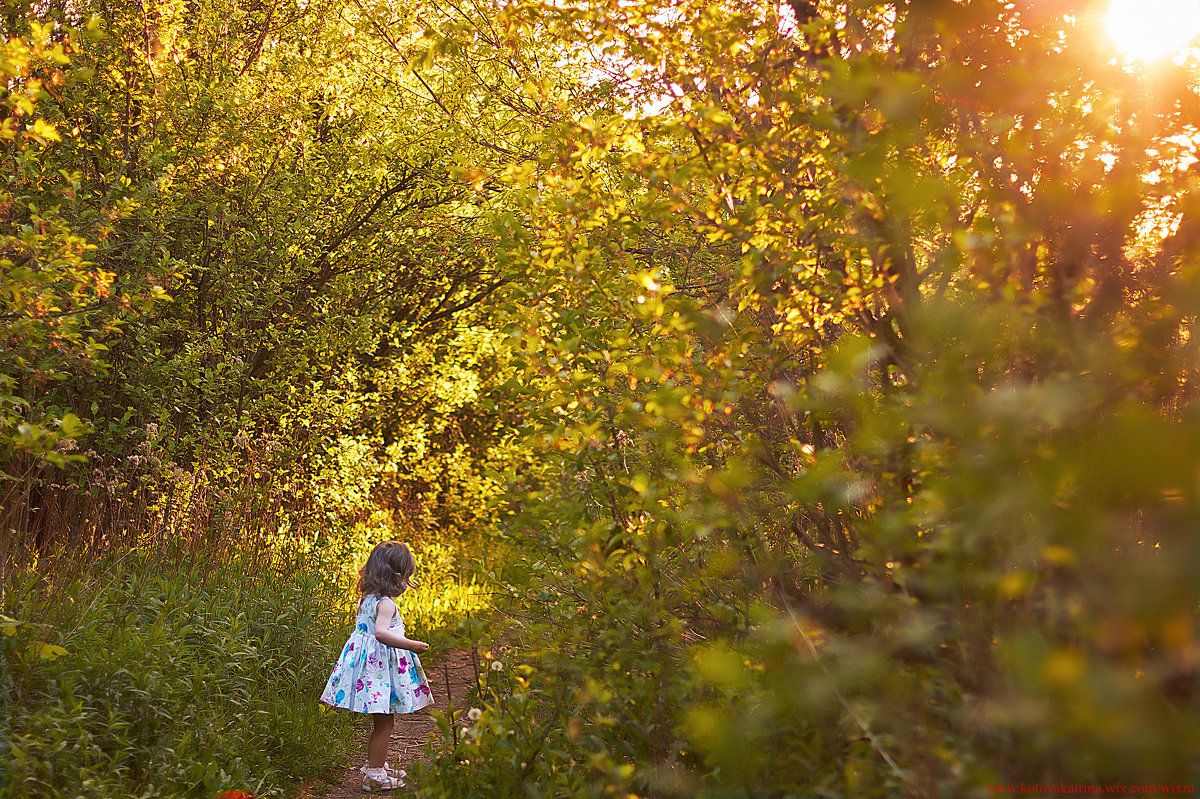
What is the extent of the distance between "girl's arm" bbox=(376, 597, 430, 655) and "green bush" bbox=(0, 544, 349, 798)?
728 millimetres

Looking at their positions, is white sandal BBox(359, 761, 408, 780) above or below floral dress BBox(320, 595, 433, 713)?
below

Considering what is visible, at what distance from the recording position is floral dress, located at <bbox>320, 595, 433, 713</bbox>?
190 inches

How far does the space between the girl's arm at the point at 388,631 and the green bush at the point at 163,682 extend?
2.39 feet

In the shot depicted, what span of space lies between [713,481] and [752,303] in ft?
3.02

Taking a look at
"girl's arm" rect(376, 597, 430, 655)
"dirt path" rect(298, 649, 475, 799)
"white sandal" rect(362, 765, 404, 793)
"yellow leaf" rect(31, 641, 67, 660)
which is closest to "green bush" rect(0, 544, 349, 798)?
"yellow leaf" rect(31, 641, 67, 660)

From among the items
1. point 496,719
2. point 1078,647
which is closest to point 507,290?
point 496,719

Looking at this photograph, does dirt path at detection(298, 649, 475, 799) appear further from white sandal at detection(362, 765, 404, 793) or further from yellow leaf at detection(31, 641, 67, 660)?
yellow leaf at detection(31, 641, 67, 660)

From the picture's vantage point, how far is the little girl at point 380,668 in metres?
4.74

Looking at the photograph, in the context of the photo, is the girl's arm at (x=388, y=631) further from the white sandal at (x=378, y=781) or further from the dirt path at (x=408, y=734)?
the white sandal at (x=378, y=781)

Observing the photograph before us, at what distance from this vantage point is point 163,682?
421 centimetres

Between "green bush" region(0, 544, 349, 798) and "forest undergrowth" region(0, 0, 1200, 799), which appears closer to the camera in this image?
"forest undergrowth" region(0, 0, 1200, 799)

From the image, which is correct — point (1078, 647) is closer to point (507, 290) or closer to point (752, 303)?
point (752, 303)

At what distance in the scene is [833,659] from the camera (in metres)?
1.92

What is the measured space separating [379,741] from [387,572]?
0.92m
